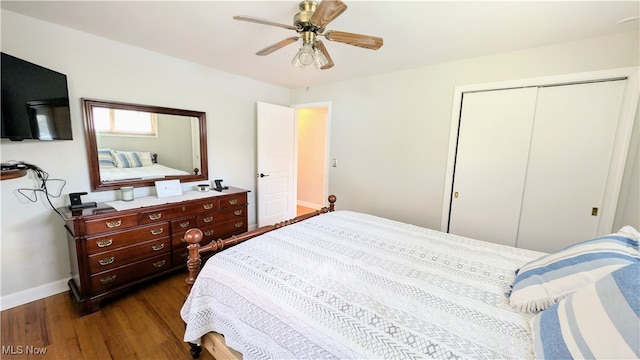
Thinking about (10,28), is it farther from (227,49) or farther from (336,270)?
(336,270)

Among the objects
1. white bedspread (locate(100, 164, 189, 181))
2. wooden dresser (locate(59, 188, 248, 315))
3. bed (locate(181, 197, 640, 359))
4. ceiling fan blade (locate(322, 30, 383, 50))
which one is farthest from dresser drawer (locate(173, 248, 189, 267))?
ceiling fan blade (locate(322, 30, 383, 50))

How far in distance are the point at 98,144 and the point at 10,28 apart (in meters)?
0.96

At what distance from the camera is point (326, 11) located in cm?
132

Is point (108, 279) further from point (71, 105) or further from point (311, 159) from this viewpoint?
point (311, 159)

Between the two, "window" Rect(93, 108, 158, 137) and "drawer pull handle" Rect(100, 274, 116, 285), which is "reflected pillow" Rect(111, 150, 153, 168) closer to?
"window" Rect(93, 108, 158, 137)

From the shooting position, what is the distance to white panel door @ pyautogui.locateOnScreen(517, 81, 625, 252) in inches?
80.0

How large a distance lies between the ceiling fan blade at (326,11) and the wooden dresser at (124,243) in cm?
209

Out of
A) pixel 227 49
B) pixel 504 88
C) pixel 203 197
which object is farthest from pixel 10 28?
pixel 504 88

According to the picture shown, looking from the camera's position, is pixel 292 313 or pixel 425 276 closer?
pixel 292 313

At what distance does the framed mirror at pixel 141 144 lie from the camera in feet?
7.50

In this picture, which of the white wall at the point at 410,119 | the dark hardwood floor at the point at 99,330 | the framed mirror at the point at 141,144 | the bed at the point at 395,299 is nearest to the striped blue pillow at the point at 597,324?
the bed at the point at 395,299

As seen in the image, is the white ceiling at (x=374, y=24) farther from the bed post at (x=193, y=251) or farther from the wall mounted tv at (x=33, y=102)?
the bed post at (x=193, y=251)

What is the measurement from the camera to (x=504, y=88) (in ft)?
7.79

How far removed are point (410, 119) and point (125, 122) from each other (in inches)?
122
